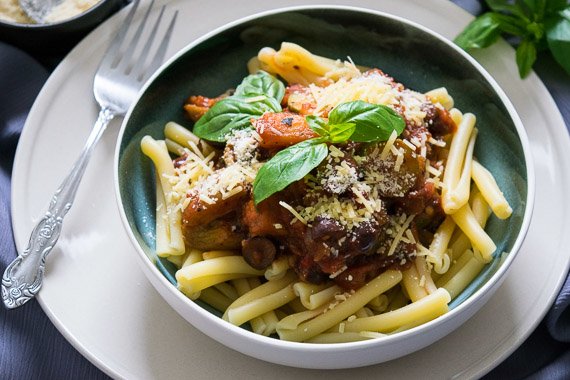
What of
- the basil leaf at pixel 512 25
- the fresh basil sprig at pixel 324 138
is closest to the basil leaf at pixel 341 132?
the fresh basil sprig at pixel 324 138

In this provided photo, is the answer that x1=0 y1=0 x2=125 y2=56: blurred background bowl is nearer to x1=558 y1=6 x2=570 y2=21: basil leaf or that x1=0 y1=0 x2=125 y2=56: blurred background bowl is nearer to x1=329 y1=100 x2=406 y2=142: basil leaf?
x1=329 y1=100 x2=406 y2=142: basil leaf

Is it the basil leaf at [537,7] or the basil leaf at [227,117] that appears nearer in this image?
the basil leaf at [227,117]

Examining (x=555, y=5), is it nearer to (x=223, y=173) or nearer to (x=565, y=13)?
(x=565, y=13)

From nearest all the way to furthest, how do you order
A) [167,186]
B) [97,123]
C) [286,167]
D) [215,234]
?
[286,167] → [215,234] → [167,186] → [97,123]

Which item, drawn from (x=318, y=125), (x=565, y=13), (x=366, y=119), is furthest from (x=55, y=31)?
(x=565, y=13)

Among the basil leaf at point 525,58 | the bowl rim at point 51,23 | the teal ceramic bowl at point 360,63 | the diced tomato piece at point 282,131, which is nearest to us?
the teal ceramic bowl at point 360,63

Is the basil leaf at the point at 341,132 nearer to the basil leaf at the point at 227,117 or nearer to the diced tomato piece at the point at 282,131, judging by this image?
the diced tomato piece at the point at 282,131

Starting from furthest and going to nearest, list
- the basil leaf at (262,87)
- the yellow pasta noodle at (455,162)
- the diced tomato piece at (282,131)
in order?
the basil leaf at (262,87) → the yellow pasta noodle at (455,162) → the diced tomato piece at (282,131)
